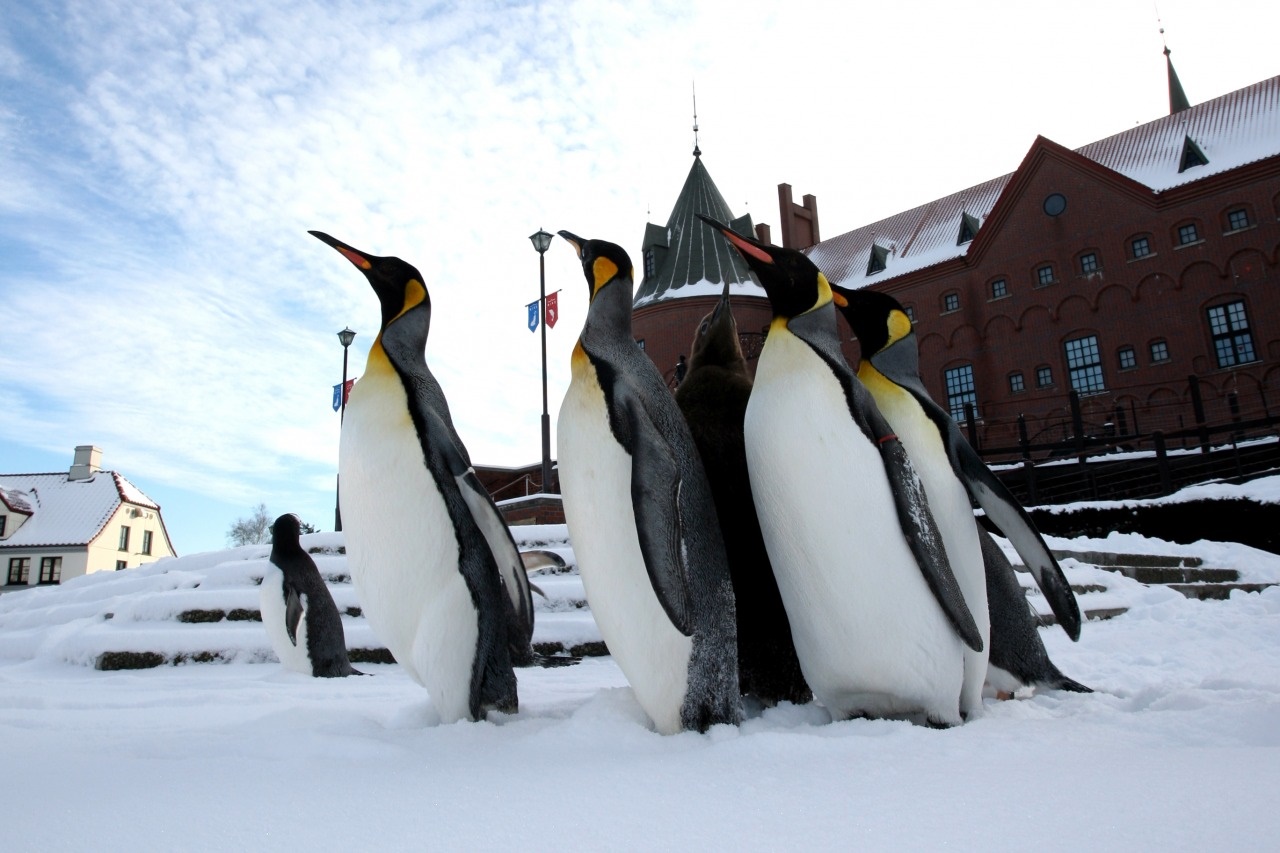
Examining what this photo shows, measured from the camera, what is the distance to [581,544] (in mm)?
2279

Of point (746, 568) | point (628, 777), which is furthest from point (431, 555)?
point (628, 777)

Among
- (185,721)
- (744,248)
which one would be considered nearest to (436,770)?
(185,721)

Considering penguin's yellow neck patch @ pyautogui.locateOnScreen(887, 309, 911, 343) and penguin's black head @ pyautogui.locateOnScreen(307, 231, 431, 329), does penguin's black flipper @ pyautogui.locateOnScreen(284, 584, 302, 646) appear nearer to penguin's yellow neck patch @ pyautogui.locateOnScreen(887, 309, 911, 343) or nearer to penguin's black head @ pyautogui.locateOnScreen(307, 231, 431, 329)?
penguin's black head @ pyautogui.locateOnScreen(307, 231, 431, 329)

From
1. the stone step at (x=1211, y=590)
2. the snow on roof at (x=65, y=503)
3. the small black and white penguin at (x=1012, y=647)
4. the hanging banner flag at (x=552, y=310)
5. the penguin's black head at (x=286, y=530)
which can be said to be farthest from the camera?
the snow on roof at (x=65, y=503)

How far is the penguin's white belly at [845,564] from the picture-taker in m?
2.19

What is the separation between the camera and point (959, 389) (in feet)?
86.6

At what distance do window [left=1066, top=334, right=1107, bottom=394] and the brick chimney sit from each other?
41.7 meters

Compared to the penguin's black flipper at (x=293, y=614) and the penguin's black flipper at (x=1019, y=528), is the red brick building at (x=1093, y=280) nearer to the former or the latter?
the penguin's black flipper at (x=293, y=614)

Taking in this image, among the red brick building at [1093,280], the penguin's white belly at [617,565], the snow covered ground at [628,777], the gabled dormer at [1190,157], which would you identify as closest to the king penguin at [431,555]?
the snow covered ground at [628,777]

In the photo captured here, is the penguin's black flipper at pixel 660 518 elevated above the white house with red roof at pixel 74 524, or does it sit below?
below

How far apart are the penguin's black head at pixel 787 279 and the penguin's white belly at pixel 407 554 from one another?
1292 millimetres

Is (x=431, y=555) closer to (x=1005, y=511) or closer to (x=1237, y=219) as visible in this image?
(x=1005, y=511)

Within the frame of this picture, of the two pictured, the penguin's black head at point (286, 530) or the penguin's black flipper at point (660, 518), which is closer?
the penguin's black flipper at point (660, 518)

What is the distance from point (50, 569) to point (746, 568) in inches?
1577
